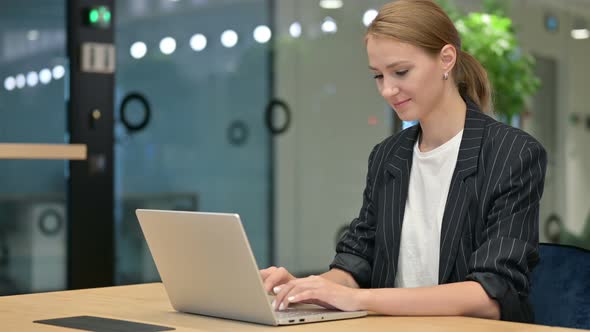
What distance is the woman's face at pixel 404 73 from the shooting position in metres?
1.96

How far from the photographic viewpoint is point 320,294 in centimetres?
172

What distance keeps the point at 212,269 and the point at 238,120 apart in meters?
3.75

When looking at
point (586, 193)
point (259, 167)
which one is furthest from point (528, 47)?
point (259, 167)

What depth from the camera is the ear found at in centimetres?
204

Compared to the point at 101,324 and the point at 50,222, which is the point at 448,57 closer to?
the point at 101,324

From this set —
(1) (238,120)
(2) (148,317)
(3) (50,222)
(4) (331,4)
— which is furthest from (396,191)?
(4) (331,4)

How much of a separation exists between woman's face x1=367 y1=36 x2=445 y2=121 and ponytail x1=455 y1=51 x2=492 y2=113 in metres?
0.15

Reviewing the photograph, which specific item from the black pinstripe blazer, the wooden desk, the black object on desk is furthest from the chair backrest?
the black object on desk

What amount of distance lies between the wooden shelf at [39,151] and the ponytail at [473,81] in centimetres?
215

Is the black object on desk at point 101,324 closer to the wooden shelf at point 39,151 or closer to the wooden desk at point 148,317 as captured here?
the wooden desk at point 148,317

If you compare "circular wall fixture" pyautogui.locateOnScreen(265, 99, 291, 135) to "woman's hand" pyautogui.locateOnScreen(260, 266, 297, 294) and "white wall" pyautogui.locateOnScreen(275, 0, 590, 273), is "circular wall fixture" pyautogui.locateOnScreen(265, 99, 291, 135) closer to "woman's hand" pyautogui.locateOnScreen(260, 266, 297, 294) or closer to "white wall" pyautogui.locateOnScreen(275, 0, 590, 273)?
"white wall" pyautogui.locateOnScreen(275, 0, 590, 273)

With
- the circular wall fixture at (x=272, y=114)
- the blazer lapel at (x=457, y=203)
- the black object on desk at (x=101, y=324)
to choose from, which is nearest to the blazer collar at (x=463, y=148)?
the blazer lapel at (x=457, y=203)

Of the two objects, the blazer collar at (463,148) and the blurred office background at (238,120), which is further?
the blurred office background at (238,120)

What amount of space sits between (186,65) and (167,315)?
343cm
